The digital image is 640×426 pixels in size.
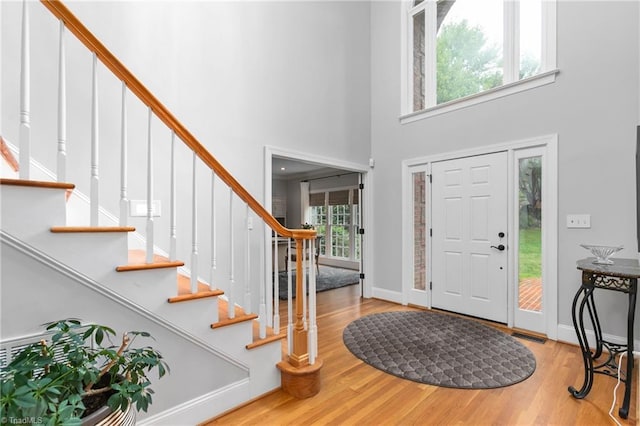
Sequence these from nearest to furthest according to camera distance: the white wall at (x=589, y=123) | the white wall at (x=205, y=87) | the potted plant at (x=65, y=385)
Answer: the potted plant at (x=65, y=385), the white wall at (x=205, y=87), the white wall at (x=589, y=123)

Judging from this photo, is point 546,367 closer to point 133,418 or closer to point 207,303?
point 207,303

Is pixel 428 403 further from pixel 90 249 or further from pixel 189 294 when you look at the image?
pixel 90 249

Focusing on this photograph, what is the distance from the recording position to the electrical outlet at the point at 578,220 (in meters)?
2.87

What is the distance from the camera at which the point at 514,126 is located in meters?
3.34

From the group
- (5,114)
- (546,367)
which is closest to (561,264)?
(546,367)

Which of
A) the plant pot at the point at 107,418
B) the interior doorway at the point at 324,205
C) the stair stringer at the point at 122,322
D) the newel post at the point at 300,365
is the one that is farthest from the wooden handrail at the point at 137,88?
the interior doorway at the point at 324,205

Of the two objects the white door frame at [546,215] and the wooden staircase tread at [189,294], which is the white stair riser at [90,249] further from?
the white door frame at [546,215]

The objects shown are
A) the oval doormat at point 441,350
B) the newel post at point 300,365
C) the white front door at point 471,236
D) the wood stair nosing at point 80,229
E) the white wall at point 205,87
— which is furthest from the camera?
the white front door at point 471,236

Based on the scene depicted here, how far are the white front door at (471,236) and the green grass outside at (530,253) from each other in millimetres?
163

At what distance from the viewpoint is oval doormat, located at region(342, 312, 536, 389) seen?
2303 millimetres

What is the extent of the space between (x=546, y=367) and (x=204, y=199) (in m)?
3.31

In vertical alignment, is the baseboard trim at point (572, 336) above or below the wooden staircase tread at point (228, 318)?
below

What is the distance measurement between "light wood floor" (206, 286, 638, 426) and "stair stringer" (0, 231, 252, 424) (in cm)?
18

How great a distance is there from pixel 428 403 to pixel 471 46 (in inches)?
160
